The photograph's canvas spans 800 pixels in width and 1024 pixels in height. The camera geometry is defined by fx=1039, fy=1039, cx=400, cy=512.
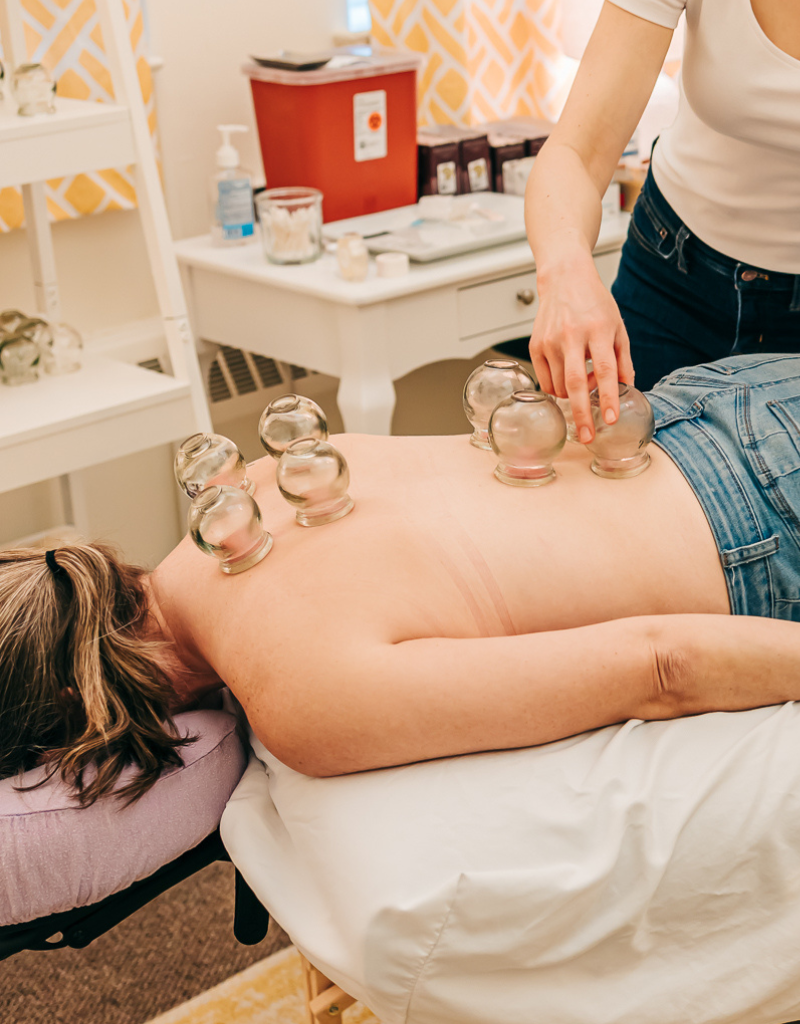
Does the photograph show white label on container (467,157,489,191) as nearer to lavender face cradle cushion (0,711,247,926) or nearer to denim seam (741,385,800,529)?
denim seam (741,385,800,529)

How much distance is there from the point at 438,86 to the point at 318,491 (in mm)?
1745

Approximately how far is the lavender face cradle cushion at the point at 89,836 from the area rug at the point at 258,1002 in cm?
45

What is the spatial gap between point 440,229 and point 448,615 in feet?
4.11

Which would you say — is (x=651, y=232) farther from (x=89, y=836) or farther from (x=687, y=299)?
(x=89, y=836)

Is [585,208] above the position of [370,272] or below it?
above

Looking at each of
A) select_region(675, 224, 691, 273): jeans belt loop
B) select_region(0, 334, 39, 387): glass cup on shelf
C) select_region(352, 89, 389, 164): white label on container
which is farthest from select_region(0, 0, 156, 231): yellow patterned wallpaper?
select_region(675, 224, 691, 273): jeans belt loop

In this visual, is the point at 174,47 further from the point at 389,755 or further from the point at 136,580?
the point at 389,755

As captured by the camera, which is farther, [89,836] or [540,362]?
[540,362]

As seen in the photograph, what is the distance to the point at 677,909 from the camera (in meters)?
0.86

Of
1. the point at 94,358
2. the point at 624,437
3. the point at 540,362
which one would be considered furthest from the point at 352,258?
the point at 624,437

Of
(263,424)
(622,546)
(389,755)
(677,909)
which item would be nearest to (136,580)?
(263,424)

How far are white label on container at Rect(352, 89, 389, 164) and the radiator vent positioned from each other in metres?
0.54

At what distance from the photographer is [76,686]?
0.98m

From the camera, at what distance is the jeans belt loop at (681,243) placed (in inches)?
53.1
